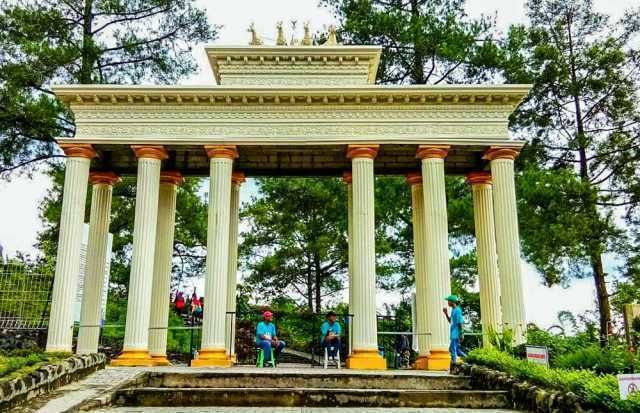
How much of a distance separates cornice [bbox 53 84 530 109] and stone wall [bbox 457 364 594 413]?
839cm

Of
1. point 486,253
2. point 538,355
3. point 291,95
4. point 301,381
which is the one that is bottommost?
point 301,381

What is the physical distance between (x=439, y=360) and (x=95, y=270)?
10.7m

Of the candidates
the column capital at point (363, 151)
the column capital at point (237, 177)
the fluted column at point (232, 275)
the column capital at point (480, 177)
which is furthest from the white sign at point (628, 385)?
the column capital at point (237, 177)

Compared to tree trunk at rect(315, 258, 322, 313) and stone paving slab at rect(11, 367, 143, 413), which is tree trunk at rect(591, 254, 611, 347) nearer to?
tree trunk at rect(315, 258, 322, 313)

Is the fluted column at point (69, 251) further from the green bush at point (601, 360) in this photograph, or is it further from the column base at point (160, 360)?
the green bush at point (601, 360)

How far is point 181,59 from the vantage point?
24016 millimetres

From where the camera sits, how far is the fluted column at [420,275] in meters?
17.3

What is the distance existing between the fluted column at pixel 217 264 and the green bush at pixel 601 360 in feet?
30.7

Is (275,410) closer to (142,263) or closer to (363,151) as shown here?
(142,263)

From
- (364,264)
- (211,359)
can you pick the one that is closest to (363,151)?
(364,264)

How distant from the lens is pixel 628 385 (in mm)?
5938

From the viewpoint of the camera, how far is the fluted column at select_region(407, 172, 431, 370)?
1727 centimetres

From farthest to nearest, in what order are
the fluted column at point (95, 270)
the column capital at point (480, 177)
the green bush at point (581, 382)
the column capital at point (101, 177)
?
1. the column capital at point (480, 177)
2. the column capital at point (101, 177)
3. the fluted column at point (95, 270)
4. the green bush at point (581, 382)

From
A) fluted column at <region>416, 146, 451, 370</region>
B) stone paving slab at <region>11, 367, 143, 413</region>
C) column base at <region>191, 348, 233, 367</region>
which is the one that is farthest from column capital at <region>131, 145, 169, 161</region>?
fluted column at <region>416, 146, 451, 370</region>
